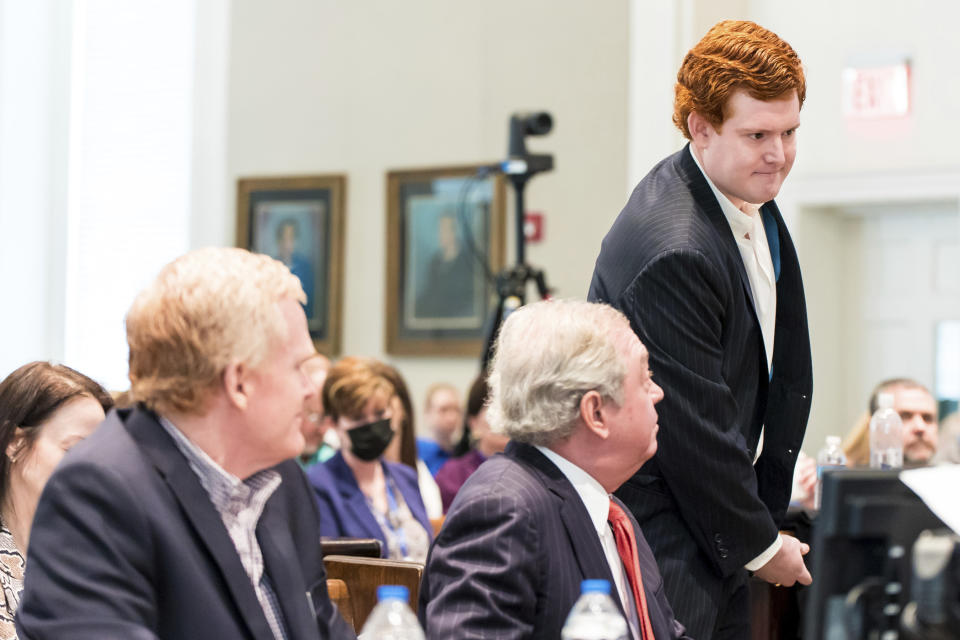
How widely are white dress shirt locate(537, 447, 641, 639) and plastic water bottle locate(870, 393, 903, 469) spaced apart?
5.97ft

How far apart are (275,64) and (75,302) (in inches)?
171

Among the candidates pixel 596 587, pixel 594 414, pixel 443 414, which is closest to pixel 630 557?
pixel 594 414

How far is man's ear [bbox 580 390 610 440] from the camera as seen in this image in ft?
5.84

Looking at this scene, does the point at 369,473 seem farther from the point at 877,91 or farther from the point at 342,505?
the point at 877,91

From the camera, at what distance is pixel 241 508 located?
4.83 feet

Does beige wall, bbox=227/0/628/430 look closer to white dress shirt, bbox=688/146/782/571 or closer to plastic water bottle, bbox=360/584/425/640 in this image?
white dress shirt, bbox=688/146/782/571

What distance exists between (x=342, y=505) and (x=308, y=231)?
4303mm

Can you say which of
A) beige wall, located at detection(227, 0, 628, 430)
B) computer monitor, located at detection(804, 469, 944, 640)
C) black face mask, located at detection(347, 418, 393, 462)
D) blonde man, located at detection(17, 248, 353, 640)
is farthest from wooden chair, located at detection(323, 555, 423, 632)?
beige wall, located at detection(227, 0, 628, 430)

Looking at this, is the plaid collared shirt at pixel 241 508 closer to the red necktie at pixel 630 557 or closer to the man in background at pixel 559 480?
the man in background at pixel 559 480

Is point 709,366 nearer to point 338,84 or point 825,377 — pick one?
point 825,377

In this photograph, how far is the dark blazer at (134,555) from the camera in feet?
4.25

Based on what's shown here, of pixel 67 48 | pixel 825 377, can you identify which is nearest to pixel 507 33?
pixel 825 377

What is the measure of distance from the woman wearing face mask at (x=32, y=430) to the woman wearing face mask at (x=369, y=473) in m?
1.74

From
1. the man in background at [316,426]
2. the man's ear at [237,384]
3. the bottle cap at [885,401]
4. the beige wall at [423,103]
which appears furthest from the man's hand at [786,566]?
the beige wall at [423,103]
